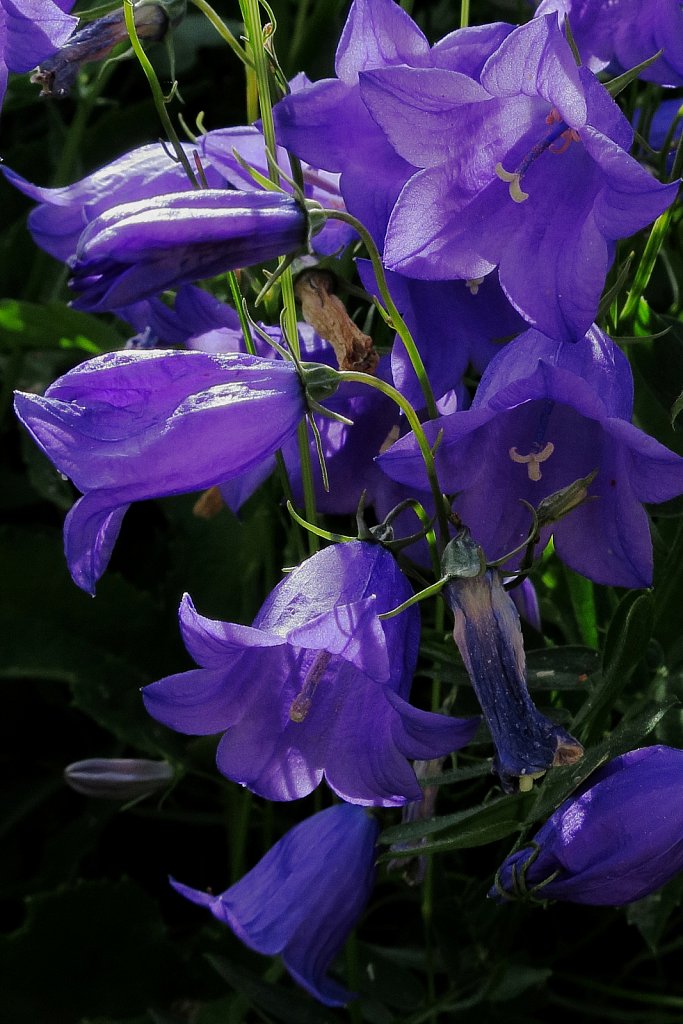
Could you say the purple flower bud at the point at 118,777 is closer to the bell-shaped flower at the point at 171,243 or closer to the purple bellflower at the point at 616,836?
the purple bellflower at the point at 616,836

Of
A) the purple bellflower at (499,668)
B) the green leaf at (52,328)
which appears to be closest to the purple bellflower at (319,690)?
the purple bellflower at (499,668)

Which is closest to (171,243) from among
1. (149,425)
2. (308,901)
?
(149,425)

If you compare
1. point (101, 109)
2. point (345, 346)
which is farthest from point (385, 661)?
point (101, 109)

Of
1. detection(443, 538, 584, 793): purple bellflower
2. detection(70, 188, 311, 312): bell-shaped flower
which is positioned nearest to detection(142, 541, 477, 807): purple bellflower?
detection(443, 538, 584, 793): purple bellflower

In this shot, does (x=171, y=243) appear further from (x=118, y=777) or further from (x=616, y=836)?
(x=118, y=777)

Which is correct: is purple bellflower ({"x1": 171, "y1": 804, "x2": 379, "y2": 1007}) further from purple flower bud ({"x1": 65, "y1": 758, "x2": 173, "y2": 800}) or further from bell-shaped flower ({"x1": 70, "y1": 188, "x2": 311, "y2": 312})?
bell-shaped flower ({"x1": 70, "y1": 188, "x2": 311, "y2": 312})

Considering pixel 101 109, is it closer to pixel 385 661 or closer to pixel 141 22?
pixel 141 22
